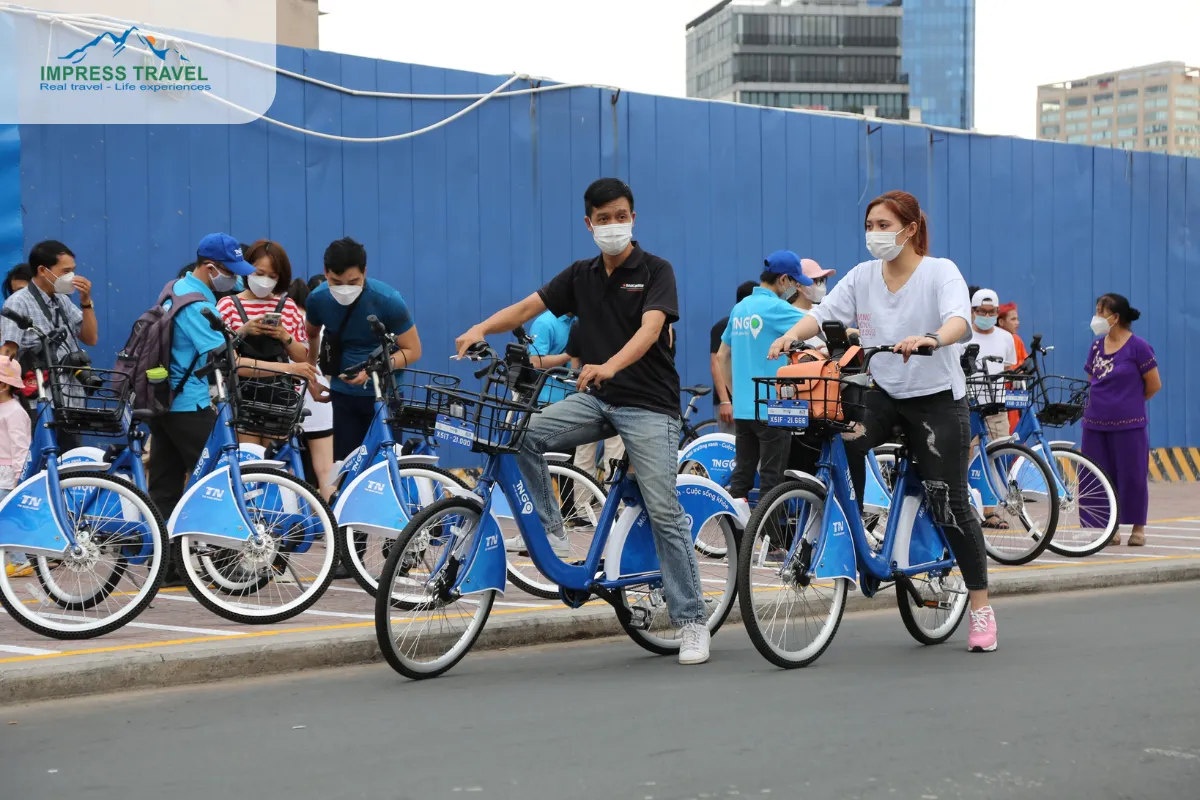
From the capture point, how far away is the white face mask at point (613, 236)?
649cm

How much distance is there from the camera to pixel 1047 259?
16.7 meters

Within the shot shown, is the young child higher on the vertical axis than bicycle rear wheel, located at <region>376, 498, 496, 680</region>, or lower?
higher

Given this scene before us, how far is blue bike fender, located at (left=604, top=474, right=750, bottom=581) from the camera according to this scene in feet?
21.4

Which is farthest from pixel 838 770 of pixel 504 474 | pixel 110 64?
pixel 110 64

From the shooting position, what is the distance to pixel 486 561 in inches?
247

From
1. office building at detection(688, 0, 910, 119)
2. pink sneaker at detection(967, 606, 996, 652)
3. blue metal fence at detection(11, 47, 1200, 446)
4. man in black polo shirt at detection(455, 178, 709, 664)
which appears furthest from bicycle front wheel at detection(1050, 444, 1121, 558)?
office building at detection(688, 0, 910, 119)

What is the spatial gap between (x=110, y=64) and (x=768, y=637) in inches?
267

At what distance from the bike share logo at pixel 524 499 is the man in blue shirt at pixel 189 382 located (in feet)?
7.59

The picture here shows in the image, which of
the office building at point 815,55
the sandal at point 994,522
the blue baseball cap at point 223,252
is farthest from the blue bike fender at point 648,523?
the office building at point 815,55

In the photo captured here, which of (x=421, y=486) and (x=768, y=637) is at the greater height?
(x=421, y=486)

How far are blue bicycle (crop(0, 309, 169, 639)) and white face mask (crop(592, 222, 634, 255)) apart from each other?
2.36 m

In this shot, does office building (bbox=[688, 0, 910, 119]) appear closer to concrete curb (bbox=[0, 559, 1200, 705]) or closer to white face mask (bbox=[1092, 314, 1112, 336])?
white face mask (bbox=[1092, 314, 1112, 336])

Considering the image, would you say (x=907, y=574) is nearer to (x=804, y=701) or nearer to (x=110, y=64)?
(x=804, y=701)

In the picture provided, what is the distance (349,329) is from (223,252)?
0.81 metres
